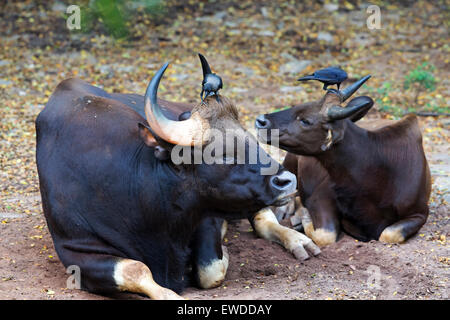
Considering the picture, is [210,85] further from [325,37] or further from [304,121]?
[325,37]

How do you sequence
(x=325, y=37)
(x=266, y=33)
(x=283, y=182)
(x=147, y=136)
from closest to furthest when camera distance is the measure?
1. (x=283, y=182)
2. (x=147, y=136)
3. (x=325, y=37)
4. (x=266, y=33)

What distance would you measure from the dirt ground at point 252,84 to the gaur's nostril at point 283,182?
0.88 meters

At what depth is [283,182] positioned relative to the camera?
4902mm

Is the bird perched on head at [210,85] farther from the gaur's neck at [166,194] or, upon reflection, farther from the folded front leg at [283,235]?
the folded front leg at [283,235]

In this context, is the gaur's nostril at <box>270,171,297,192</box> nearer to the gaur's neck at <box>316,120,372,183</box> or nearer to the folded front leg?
the folded front leg

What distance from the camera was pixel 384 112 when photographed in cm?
1120

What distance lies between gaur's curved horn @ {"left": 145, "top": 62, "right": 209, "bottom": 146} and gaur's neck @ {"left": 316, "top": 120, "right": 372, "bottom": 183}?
2268 millimetres

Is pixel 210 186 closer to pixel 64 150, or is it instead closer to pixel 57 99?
pixel 64 150

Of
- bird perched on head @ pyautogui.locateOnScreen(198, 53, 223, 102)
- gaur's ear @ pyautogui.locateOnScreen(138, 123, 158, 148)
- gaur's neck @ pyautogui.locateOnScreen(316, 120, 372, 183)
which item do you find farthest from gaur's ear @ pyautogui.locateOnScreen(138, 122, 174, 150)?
gaur's neck @ pyautogui.locateOnScreen(316, 120, 372, 183)

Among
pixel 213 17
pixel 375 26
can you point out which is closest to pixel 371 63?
pixel 375 26

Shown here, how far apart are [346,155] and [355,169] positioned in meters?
0.19

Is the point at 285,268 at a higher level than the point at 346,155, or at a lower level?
lower

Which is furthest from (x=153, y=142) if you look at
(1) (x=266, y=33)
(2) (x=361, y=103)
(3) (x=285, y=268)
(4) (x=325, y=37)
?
(4) (x=325, y=37)

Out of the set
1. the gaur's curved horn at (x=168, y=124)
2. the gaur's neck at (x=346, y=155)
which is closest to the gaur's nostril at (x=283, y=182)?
the gaur's curved horn at (x=168, y=124)
